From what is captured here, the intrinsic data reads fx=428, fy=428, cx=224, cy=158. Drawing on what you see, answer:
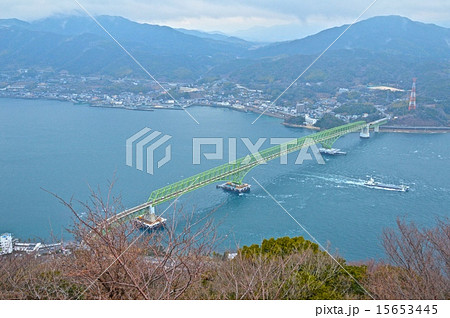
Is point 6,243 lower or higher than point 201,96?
lower

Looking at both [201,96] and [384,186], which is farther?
[201,96]

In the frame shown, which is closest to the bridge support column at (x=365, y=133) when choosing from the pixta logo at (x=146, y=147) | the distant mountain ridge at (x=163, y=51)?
the pixta logo at (x=146, y=147)

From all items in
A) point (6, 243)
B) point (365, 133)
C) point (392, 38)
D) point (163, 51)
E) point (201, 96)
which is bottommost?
point (6, 243)

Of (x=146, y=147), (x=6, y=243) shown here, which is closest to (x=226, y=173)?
(x=146, y=147)

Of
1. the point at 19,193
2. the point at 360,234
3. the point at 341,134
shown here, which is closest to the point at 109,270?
the point at 360,234

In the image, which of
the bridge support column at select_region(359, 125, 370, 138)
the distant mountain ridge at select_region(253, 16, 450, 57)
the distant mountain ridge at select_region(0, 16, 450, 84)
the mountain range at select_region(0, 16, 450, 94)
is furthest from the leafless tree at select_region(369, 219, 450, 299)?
the distant mountain ridge at select_region(0, 16, 450, 84)

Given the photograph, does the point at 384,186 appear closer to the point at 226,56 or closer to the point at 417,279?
the point at 417,279

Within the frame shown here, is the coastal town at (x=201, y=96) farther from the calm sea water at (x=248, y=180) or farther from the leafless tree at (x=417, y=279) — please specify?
the leafless tree at (x=417, y=279)

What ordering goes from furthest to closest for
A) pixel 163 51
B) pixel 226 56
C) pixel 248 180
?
pixel 226 56
pixel 163 51
pixel 248 180
